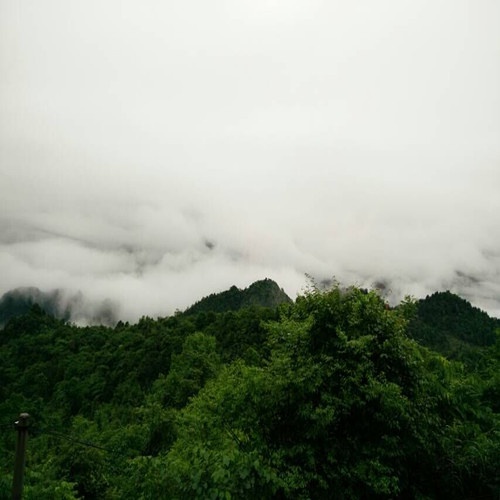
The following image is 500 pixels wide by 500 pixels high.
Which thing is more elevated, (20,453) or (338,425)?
(20,453)

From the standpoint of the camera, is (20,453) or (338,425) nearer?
(20,453)

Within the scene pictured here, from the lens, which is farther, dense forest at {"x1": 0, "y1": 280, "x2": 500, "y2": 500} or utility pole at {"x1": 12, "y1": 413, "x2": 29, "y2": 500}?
dense forest at {"x1": 0, "y1": 280, "x2": 500, "y2": 500}

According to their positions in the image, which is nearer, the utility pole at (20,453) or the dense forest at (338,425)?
the utility pole at (20,453)

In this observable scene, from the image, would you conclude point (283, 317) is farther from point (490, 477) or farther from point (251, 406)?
point (490, 477)

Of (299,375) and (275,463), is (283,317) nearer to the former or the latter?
(299,375)

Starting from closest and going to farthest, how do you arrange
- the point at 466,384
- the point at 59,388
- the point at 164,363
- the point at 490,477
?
the point at 490,477, the point at 466,384, the point at 164,363, the point at 59,388

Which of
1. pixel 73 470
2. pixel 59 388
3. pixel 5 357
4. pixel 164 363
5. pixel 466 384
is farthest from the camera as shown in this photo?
pixel 5 357

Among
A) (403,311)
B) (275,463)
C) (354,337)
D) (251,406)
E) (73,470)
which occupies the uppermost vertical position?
(403,311)

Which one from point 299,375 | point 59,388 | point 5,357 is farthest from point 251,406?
point 5,357

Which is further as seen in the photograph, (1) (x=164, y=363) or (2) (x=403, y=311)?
(1) (x=164, y=363)

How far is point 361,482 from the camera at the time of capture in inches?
474

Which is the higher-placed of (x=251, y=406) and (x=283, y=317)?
(x=283, y=317)

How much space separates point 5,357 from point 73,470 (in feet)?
423

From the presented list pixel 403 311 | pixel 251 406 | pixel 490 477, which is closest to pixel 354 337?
pixel 403 311
